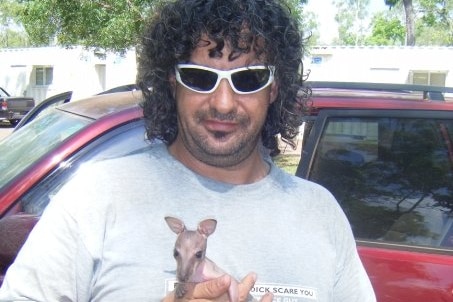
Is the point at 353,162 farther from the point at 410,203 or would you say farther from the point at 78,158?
the point at 78,158

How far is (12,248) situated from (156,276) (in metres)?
1.02

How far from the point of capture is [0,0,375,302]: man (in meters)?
1.46

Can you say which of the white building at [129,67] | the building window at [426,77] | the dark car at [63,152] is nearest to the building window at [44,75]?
the white building at [129,67]

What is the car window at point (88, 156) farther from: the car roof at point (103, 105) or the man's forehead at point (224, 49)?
the man's forehead at point (224, 49)

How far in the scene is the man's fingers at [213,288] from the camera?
138 centimetres

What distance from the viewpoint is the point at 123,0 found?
33.9 feet

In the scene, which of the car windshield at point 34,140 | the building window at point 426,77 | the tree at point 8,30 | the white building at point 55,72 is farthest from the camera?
the tree at point 8,30

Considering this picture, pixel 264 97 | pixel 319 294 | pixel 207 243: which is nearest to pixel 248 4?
pixel 264 97

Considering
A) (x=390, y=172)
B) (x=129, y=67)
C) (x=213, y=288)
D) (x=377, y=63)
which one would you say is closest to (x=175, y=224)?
(x=213, y=288)

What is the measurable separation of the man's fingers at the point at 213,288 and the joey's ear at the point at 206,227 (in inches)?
5.6

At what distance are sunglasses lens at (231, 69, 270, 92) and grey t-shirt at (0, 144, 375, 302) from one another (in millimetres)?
252

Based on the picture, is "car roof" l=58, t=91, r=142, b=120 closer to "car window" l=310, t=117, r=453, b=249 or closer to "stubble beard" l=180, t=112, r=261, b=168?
"car window" l=310, t=117, r=453, b=249

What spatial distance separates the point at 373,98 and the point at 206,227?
1864 mm

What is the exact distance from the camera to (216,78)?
1.70 meters
